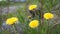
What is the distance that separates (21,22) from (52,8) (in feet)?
0.94

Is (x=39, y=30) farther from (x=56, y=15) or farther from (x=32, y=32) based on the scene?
(x=56, y=15)

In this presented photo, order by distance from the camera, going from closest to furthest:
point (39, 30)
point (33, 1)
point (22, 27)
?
point (39, 30)
point (22, 27)
point (33, 1)

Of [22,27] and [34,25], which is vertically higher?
[34,25]

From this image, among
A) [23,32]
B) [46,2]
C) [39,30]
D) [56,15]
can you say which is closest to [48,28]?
[39,30]

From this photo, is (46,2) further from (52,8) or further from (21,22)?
(21,22)

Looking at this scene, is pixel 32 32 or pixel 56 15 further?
pixel 56 15

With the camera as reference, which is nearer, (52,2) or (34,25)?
(34,25)

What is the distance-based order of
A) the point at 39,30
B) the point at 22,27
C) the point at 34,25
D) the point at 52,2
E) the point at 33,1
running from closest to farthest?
the point at 34,25 < the point at 39,30 < the point at 22,27 < the point at 52,2 < the point at 33,1

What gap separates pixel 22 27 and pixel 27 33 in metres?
0.15

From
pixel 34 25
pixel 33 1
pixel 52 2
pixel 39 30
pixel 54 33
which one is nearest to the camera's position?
pixel 34 25

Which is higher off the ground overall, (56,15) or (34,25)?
(34,25)

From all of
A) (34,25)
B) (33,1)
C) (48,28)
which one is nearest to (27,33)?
(48,28)

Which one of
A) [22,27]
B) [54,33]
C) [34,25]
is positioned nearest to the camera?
[34,25]

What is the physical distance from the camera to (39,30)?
1.10m
